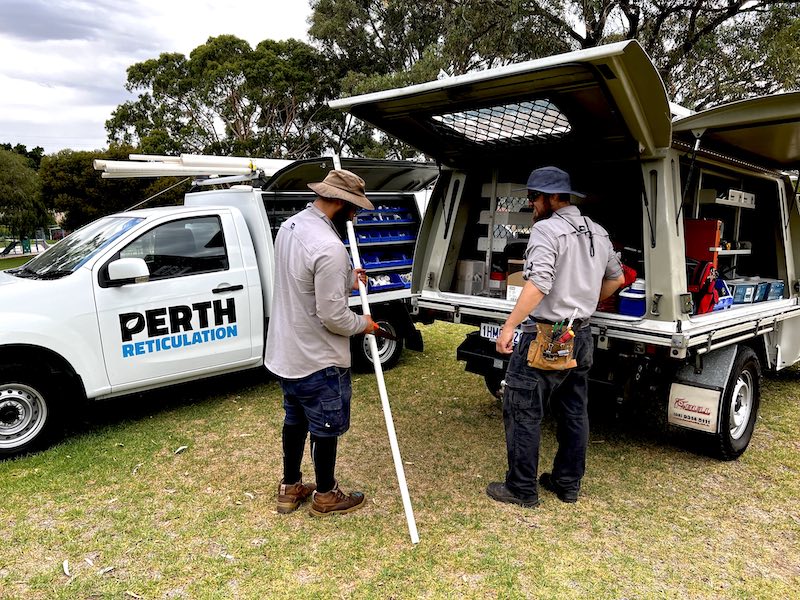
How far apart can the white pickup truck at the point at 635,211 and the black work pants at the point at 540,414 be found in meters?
0.35

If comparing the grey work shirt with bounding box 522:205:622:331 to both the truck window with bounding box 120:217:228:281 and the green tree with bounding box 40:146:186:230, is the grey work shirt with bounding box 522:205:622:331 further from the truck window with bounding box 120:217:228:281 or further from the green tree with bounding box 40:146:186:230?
the green tree with bounding box 40:146:186:230

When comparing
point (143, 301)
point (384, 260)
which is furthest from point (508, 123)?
point (143, 301)

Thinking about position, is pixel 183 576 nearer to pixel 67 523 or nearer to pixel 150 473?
pixel 67 523

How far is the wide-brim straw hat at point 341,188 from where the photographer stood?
3.18 m

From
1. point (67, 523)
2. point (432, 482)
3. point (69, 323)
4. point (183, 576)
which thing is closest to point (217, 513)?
point (183, 576)

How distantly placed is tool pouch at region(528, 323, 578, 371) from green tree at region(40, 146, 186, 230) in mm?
20572

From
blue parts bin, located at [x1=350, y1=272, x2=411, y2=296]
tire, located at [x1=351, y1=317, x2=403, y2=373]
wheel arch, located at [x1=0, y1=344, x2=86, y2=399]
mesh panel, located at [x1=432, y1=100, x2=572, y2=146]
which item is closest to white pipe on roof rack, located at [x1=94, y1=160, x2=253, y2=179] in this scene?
blue parts bin, located at [x1=350, y1=272, x2=411, y2=296]

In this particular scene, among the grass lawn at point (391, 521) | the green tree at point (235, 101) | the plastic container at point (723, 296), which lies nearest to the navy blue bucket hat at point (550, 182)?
the plastic container at point (723, 296)

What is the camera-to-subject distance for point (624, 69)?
294 centimetres

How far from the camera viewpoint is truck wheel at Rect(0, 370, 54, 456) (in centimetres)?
417

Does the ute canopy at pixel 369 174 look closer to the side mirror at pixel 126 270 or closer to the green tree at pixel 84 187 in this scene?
the side mirror at pixel 126 270

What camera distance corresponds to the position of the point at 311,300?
→ 10.3ft

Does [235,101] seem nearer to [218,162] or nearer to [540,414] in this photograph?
[218,162]

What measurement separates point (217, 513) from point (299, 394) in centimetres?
97
